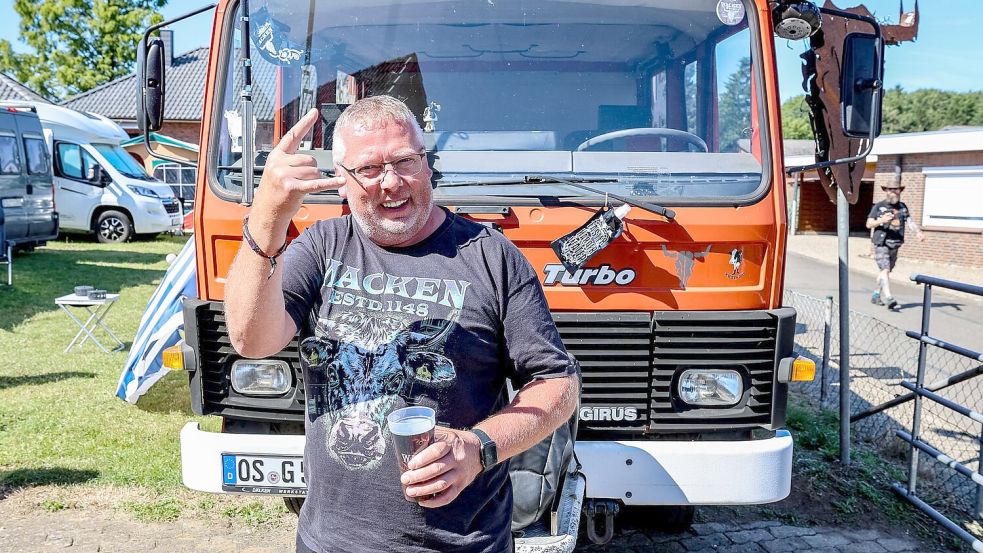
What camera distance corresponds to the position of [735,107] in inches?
148

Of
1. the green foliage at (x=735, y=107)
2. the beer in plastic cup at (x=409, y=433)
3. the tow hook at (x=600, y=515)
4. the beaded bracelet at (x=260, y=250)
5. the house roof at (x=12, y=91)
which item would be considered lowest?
the tow hook at (x=600, y=515)

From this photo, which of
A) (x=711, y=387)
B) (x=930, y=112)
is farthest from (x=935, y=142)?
(x=930, y=112)

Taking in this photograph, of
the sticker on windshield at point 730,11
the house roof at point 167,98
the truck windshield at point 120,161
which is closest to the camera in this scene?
the sticker on windshield at point 730,11

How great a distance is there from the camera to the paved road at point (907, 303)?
464 inches

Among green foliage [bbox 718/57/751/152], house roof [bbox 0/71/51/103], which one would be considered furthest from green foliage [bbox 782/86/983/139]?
green foliage [bbox 718/57/751/152]

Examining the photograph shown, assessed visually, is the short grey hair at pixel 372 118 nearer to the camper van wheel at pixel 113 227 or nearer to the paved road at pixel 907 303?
the paved road at pixel 907 303

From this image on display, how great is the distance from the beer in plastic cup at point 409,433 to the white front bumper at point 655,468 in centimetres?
179

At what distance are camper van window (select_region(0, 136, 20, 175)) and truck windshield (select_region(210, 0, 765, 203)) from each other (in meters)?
12.7

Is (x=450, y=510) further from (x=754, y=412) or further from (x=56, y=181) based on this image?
(x=56, y=181)

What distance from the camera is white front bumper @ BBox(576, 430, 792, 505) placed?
337cm

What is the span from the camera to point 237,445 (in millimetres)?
3348

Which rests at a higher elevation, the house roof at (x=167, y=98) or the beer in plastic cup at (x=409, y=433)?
the house roof at (x=167, y=98)

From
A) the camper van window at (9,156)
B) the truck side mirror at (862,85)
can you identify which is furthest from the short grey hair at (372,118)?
the camper van window at (9,156)

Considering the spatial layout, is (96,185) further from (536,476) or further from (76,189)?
(536,476)
